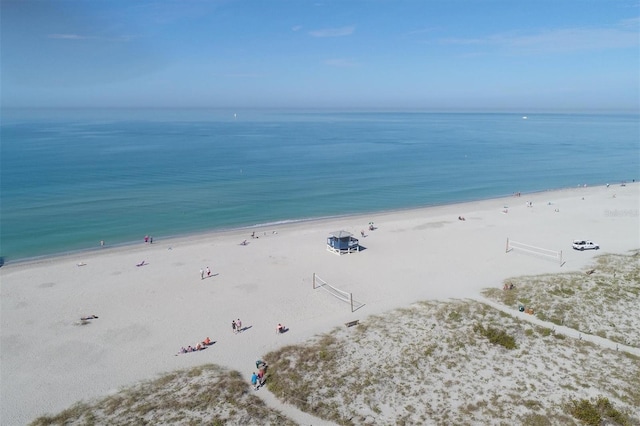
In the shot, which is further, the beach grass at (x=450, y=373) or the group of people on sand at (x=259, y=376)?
the group of people on sand at (x=259, y=376)

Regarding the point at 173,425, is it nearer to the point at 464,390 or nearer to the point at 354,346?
the point at 354,346

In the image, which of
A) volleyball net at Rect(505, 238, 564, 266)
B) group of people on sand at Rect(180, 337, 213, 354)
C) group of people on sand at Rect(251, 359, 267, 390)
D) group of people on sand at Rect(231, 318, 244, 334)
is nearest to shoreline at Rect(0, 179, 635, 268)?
volleyball net at Rect(505, 238, 564, 266)

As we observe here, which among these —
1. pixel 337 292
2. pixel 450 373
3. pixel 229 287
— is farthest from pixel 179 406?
pixel 337 292

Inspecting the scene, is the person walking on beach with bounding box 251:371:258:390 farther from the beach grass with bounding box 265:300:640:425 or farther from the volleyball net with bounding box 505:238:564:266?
the volleyball net with bounding box 505:238:564:266

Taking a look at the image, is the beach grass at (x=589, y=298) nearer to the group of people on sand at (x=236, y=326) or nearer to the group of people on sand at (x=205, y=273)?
the group of people on sand at (x=236, y=326)

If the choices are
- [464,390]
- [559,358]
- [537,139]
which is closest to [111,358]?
[464,390]

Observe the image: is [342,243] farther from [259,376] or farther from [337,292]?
[259,376]

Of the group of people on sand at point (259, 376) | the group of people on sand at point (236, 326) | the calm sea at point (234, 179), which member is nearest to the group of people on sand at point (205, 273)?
the group of people on sand at point (236, 326)
